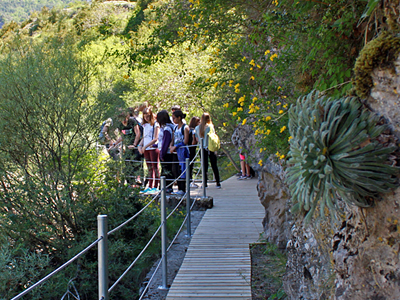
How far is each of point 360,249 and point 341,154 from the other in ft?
1.98

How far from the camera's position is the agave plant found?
6.04ft

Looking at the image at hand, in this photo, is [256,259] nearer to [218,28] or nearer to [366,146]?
[218,28]

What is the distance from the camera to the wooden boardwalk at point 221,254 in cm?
427

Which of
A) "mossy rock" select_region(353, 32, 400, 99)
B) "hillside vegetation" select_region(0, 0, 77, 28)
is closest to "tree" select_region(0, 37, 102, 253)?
"mossy rock" select_region(353, 32, 400, 99)

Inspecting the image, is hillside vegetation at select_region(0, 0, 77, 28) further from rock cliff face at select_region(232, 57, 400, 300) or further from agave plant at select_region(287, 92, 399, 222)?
agave plant at select_region(287, 92, 399, 222)

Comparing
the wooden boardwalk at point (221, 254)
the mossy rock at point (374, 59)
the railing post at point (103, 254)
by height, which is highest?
the mossy rock at point (374, 59)

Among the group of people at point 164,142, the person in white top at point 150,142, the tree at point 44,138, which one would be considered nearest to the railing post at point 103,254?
the tree at point 44,138

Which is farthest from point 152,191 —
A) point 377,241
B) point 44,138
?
point 377,241

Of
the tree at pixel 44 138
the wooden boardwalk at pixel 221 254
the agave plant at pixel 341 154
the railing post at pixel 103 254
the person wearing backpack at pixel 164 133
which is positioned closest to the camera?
the agave plant at pixel 341 154

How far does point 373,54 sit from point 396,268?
1.05 meters

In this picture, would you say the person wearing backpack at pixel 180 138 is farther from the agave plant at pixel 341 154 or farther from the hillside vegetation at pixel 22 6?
the hillside vegetation at pixel 22 6

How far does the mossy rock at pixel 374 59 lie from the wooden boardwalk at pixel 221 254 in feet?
9.09

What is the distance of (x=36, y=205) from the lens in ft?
17.9

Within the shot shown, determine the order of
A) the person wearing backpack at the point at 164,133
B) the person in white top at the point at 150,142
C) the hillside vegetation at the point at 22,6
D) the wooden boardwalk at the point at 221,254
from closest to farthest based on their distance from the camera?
the wooden boardwalk at the point at 221,254
the person wearing backpack at the point at 164,133
the person in white top at the point at 150,142
the hillside vegetation at the point at 22,6
